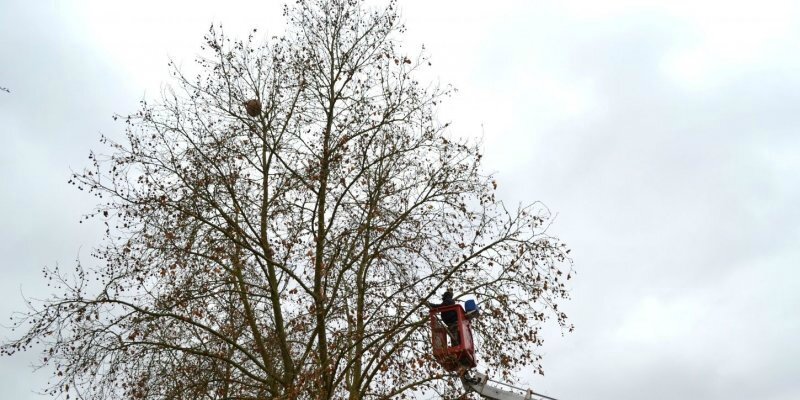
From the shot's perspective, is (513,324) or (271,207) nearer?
(513,324)

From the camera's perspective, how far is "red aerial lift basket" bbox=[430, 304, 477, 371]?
13555mm

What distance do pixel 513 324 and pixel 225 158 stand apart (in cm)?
662

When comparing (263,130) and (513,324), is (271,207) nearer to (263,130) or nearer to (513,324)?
(263,130)

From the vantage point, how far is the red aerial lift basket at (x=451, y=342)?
13555 millimetres

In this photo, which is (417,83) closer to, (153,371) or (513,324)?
(513,324)

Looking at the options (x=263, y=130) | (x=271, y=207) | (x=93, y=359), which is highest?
(x=263, y=130)

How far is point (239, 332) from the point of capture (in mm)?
16422

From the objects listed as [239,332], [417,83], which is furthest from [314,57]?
[239,332]

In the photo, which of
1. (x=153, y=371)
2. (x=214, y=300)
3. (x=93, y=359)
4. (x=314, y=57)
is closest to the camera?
(x=93, y=359)

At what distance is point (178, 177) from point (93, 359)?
12.4 feet

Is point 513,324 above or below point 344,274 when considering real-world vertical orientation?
below

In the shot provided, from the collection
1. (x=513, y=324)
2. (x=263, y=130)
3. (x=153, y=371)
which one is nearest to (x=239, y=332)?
(x=153, y=371)

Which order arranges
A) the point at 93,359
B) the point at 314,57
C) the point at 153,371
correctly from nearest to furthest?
the point at 93,359
the point at 153,371
the point at 314,57

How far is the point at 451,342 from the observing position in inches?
540
